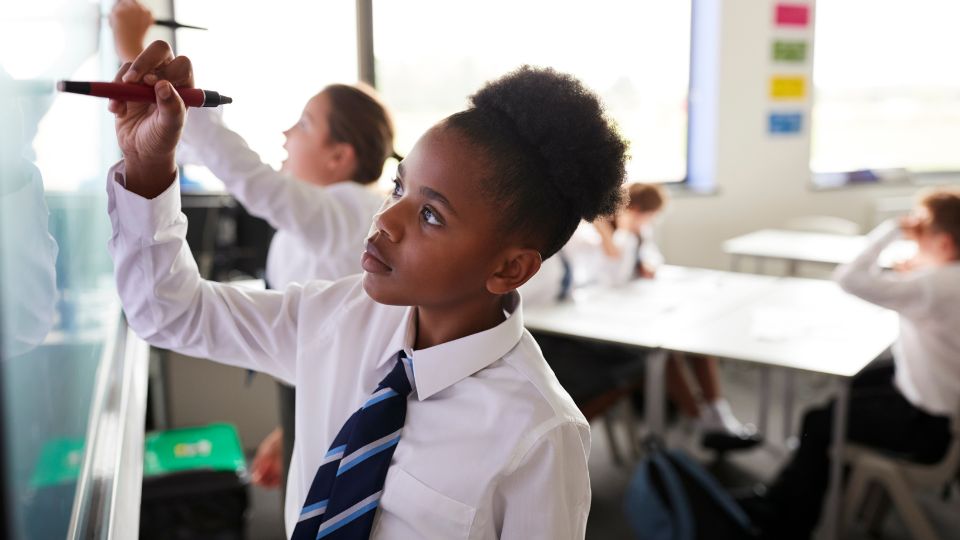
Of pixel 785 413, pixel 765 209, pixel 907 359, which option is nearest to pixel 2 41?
pixel 907 359

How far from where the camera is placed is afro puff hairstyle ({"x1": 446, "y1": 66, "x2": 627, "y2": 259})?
90 centimetres

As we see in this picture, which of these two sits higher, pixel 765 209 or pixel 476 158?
pixel 476 158

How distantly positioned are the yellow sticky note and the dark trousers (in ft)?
9.66

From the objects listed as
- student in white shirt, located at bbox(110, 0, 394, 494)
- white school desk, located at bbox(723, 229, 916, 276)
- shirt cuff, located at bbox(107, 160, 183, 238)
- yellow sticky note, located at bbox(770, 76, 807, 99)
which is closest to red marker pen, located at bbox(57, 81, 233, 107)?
shirt cuff, located at bbox(107, 160, 183, 238)

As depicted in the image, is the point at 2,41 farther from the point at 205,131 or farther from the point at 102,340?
the point at 205,131

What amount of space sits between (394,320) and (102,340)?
40 centimetres

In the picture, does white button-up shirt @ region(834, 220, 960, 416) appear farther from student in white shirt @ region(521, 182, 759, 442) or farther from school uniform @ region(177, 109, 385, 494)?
school uniform @ region(177, 109, 385, 494)

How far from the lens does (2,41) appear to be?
0.48 m

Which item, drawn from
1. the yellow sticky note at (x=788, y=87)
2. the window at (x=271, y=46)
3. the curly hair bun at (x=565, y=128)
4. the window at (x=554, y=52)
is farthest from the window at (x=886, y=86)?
the curly hair bun at (x=565, y=128)

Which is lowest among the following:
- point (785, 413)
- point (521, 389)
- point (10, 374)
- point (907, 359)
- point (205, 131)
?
point (785, 413)

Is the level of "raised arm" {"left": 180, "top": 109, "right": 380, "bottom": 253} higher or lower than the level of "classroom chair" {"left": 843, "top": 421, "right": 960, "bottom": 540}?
higher

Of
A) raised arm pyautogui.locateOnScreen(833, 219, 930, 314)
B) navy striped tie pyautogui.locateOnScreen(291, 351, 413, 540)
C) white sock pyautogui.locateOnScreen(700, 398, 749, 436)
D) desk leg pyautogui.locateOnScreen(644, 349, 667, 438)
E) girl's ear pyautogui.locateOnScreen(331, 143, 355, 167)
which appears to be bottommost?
white sock pyautogui.locateOnScreen(700, 398, 749, 436)

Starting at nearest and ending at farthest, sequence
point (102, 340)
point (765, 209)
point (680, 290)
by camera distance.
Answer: point (102, 340), point (680, 290), point (765, 209)

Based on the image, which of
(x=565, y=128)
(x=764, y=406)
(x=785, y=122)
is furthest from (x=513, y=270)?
(x=785, y=122)
